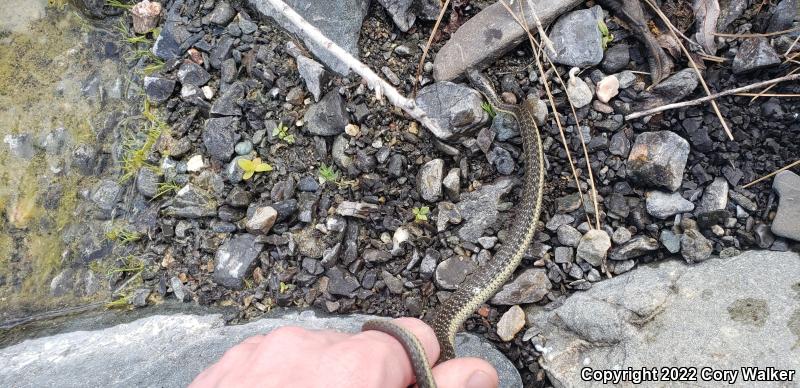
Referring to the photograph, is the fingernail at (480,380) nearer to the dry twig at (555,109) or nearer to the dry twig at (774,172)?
the dry twig at (555,109)

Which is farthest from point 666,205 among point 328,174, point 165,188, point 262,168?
point 165,188

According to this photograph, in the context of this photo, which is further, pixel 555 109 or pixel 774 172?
pixel 555 109

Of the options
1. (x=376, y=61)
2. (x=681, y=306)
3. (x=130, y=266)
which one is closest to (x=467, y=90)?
A: (x=376, y=61)

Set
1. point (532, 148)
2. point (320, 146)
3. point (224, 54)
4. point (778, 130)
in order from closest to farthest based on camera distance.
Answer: point (778, 130) → point (532, 148) → point (320, 146) → point (224, 54)

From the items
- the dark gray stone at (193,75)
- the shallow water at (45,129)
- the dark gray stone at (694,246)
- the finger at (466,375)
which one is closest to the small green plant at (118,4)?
the shallow water at (45,129)

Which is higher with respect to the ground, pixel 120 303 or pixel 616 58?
pixel 616 58

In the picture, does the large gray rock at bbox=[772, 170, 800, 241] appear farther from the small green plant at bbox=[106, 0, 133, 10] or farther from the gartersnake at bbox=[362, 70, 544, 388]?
the small green plant at bbox=[106, 0, 133, 10]

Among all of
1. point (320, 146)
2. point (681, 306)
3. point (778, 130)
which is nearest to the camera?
point (681, 306)

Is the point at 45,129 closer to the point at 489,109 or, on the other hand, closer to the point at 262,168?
the point at 262,168

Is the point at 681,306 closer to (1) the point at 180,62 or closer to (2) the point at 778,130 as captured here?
(2) the point at 778,130
